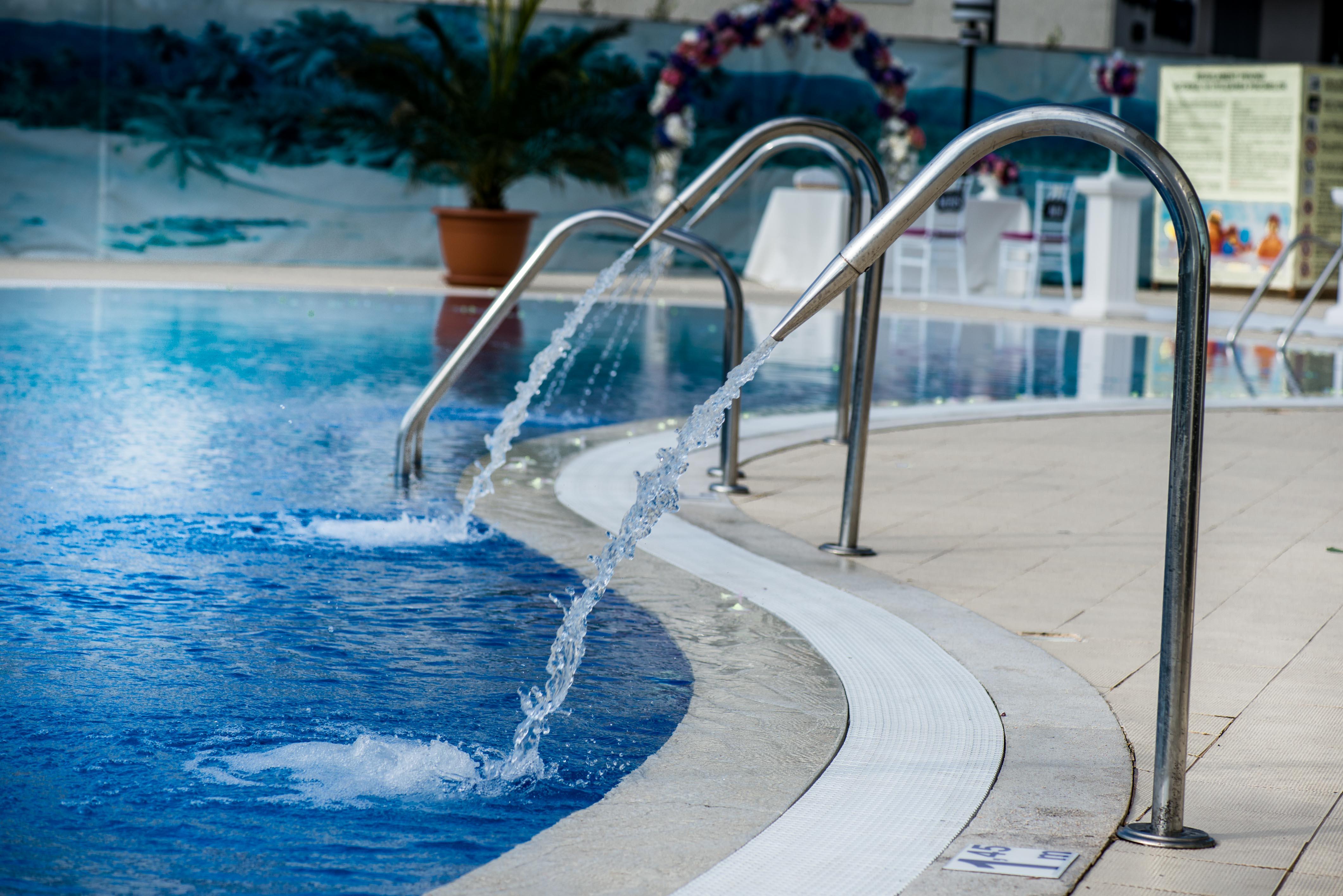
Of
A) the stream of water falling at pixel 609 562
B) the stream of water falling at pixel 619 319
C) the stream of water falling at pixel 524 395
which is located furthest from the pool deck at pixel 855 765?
the stream of water falling at pixel 619 319

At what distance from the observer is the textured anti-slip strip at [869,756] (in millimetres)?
1922

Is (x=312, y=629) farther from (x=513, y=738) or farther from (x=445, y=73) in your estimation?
(x=445, y=73)

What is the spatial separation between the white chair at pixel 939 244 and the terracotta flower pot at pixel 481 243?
3639mm

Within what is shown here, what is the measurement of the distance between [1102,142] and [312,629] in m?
1.82

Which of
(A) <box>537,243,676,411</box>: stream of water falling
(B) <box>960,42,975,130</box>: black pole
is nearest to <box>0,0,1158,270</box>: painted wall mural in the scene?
(B) <box>960,42,975,130</box>: black pole

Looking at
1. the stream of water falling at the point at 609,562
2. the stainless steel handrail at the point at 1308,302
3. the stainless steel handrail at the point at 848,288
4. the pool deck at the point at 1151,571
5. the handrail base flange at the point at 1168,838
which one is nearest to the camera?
the handrail base flange at the point at 1168,838

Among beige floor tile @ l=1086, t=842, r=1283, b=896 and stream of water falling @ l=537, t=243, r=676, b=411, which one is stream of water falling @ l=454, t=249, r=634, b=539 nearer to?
stream of water falling @ l=537, t=243, r=676, b=411

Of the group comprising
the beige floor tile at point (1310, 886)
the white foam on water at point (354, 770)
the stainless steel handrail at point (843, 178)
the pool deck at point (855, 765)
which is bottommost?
the white foam on water at point (354, 770)

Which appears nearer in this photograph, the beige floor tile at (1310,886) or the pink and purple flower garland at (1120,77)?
the beige floor tile at (1310,886)

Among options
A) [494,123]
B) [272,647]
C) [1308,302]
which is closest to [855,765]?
[272,647]

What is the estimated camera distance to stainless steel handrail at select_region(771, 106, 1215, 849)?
201cm

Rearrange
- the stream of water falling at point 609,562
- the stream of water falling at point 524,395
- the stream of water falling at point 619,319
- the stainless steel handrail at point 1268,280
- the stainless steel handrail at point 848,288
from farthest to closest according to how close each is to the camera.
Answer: the stainless steel handrail at point 1268,280 → the stream of water falling at point 619,319 → the stream of water falling at point 524,395 → the stainless steel handrail at point 848,288 → the stream of water falling at point 609,562

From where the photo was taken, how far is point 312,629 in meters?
3.09

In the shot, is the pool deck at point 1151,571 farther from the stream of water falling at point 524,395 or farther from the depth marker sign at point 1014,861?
the stream of water falling at point 524,395
